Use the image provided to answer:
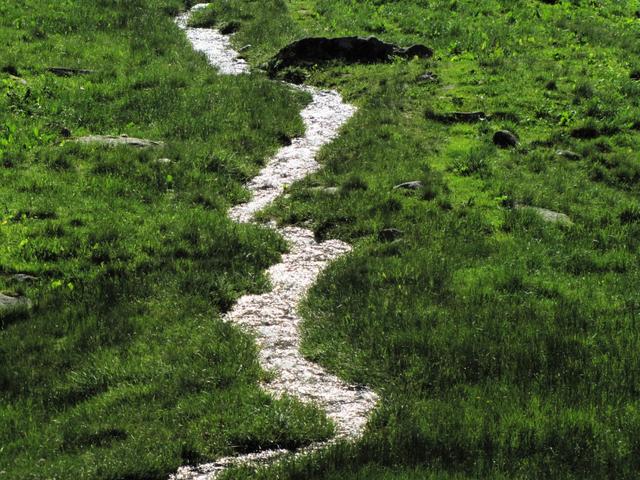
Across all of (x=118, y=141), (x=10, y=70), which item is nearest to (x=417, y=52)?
(x=118, y=141)

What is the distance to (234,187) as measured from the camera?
1816 cm

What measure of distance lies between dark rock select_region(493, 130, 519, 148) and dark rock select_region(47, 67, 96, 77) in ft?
43.0

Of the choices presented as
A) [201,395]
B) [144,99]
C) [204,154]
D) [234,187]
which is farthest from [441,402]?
[144,99]

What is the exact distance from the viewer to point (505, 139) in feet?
65.3

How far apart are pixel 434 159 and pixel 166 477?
488 inches

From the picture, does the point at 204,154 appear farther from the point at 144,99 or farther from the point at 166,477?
the point at 166,477

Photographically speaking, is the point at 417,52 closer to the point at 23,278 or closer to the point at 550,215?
the point at 550,215

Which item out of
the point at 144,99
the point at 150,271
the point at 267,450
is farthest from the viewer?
the point at 144,99

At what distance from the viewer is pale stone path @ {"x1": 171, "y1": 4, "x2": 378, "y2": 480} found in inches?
396

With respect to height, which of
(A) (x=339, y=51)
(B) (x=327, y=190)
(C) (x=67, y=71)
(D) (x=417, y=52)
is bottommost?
(B) (x=327, y=190)

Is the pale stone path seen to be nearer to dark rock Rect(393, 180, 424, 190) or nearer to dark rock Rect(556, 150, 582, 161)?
dark rock Rect(393, 180, 424, 190)

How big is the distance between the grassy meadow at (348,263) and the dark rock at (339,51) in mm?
769

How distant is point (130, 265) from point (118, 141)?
6.30 m

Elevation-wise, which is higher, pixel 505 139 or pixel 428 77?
pixel 428 77
